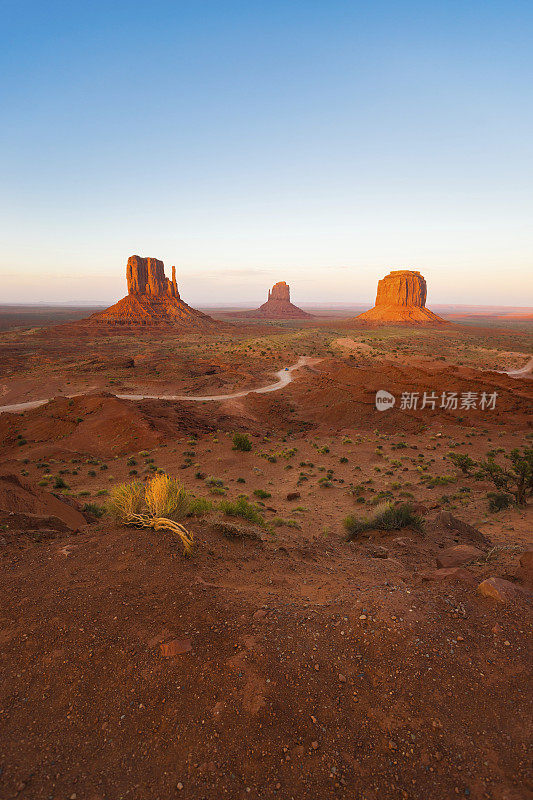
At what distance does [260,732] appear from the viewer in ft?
11.2

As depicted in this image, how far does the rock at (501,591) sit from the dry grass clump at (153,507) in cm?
502

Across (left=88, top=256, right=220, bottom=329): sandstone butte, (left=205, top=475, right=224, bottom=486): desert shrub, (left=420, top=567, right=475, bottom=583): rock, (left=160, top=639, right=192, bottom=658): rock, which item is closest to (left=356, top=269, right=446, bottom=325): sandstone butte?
(left=88, top=256, right=220, bottom=329): sandstone butte

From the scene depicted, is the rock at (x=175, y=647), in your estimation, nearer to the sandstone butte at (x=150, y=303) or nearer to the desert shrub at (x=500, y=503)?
the desert shrub at (x=500, y=503)

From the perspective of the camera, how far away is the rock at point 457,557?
24.8 feet

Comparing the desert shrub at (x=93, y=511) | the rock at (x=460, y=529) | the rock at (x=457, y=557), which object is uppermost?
→ the rock at (x=457, y=557)

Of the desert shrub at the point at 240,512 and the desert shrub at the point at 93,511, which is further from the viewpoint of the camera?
the desert shrub at the point at 93,511

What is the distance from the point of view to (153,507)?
7.67 metres

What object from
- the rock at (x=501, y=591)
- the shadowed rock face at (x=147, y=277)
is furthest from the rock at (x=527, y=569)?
the shadowed rock face at (x=147, y=277)

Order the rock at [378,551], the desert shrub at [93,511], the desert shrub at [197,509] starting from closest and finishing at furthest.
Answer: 1. the rock at [378,551]
2. the desert shrub at [197,509]
3. the desert shrub at [93,511]

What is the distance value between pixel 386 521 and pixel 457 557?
3.56m

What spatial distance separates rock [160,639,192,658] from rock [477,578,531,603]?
435 centimetres

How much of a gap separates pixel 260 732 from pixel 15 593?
14.0 feet

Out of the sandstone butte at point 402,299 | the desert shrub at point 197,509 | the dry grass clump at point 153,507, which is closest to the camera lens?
the dry grass clump at point 153,507

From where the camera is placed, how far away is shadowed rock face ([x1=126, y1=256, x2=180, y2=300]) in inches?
5172
